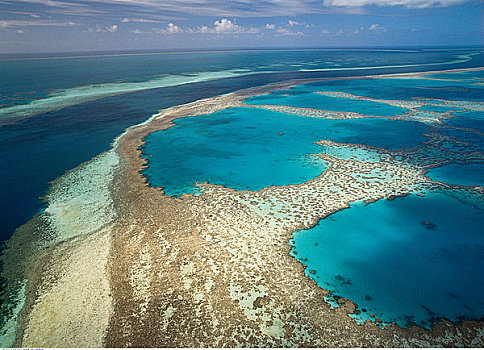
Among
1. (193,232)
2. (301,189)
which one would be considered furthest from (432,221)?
(193,232)

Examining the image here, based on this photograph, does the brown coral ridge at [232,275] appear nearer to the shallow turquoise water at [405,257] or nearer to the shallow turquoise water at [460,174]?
the shallow turquoise water at [405,257]

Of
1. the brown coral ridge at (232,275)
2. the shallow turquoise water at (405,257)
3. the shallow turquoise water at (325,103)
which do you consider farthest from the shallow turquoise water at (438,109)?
the shallow turquoise water at (405,257)

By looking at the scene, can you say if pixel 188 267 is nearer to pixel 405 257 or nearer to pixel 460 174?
pixel 405 257

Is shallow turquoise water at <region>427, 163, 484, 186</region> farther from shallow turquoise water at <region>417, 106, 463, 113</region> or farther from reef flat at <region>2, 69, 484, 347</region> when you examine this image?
shallow turquoise water at <region>417, 106, 463, 113</region>

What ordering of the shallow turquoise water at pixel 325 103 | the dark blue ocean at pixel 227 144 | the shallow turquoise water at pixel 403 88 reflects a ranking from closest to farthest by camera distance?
the dark blue ocean at pixel 227 144 < the shallow turquoise water at pixel 325 103 < the shallow turquoise water at pixel 403 88

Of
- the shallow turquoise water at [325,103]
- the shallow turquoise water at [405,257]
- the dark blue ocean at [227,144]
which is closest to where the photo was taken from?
the shallow turquoise water at [405,257]

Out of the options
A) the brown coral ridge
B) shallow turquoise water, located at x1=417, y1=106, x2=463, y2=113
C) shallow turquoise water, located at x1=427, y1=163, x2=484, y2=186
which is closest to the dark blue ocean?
shallow turquoise water, located at x1=427, y1=163, x2=484, y2=186

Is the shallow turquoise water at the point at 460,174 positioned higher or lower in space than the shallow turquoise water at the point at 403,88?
lower
